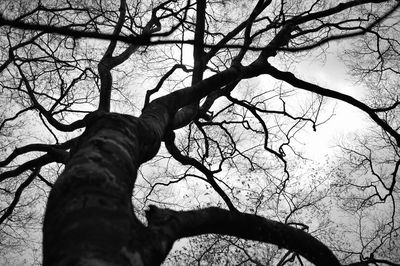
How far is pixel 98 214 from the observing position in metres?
1.29

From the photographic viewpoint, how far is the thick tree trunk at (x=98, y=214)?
1.14 meters

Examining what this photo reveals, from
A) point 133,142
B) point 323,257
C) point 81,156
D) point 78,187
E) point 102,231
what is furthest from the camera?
point 323,257

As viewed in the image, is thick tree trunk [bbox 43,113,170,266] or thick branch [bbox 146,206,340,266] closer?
thick tree trunk [bbox 43,113,170,266]

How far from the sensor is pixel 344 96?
4.70 m

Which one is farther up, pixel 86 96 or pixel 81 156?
pixel 86 96

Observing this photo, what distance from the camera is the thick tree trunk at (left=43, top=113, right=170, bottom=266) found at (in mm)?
1141

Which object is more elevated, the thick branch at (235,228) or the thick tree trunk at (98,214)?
the thick branch at (235,228)

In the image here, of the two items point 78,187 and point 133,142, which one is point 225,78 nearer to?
point 133,142

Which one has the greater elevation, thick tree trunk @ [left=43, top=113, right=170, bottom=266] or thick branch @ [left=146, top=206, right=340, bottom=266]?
thick branch @ [left=146, top=206, right=340, bottom=266]

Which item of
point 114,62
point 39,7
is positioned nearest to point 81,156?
point 114,62

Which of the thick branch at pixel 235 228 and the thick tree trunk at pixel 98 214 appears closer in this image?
the thick tree trunk at pixel 98 214

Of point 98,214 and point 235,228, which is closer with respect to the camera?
point 98,214

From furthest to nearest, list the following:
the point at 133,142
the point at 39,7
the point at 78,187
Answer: the point at 39,7 < the point at 133,142 < the point at 78,187

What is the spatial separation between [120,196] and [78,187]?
199 mm
